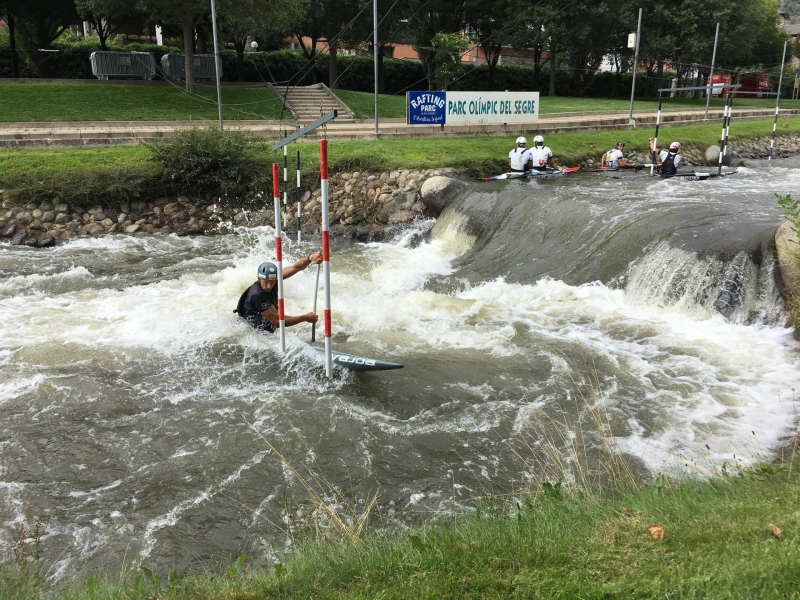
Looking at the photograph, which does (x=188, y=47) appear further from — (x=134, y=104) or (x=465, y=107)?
(x=465, y=107)

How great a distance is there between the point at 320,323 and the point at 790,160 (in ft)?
77.7

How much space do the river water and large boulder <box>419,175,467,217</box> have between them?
3.22 m

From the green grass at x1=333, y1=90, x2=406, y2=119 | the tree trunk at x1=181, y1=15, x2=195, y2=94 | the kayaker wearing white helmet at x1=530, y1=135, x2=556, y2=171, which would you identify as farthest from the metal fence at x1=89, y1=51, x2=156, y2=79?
the kayaker wearing white helmet at x1=530, y1=135, x2=556, y2=171

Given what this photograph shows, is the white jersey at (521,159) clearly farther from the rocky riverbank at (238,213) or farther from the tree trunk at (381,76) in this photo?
the tree trunk at (381,76)

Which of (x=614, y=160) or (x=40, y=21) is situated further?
(x=40, y=21)

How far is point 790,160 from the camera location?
989 inches

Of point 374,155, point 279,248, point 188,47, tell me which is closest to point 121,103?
point 188,47

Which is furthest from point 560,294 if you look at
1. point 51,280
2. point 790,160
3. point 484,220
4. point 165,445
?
point 790,160

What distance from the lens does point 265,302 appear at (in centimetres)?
821

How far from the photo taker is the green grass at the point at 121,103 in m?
23.8

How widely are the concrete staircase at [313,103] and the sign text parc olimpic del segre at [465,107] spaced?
21.1 feet

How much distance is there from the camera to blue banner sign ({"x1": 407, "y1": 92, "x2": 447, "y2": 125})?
67.8 ft

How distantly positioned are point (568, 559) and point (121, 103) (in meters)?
27.6

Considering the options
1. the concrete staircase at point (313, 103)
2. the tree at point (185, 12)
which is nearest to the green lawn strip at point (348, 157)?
the concrete staircase at point (313, 103)
